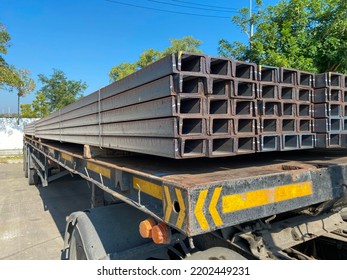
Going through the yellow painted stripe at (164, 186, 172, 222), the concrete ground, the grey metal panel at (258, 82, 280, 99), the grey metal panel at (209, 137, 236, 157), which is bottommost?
the concrete ground

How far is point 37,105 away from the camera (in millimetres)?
33969

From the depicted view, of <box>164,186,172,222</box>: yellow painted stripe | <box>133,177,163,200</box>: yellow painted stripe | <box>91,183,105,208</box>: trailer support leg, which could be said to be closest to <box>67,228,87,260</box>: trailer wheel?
<box>91,183,105,208</box>: trailer support leg

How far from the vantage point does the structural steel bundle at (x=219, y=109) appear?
164 centimetres

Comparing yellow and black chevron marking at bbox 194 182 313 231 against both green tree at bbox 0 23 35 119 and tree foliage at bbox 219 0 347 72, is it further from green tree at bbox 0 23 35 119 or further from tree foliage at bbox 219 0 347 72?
green tree at bbox 0 23 35 119

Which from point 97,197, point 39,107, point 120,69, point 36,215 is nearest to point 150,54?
point 120,69

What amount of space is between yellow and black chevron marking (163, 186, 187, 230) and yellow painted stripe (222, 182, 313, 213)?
213mm

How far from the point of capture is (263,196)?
5.12ft

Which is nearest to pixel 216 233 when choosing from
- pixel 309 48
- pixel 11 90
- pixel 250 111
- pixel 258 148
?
pixel 258 148

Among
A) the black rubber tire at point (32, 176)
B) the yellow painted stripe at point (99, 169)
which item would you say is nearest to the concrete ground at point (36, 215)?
the black rubber tire at point (32, 176)

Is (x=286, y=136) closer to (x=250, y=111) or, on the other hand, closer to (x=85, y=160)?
(x=250, y=111)

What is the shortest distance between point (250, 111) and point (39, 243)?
4507mm

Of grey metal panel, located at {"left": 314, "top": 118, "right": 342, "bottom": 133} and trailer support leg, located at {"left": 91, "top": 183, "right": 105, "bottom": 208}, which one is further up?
grey metal panel, located at {"left": 314, "top": 118, "right": 342, "bottom": 133}

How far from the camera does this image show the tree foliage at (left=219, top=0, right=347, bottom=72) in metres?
6.92

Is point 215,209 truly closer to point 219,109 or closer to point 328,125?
point 219,109
